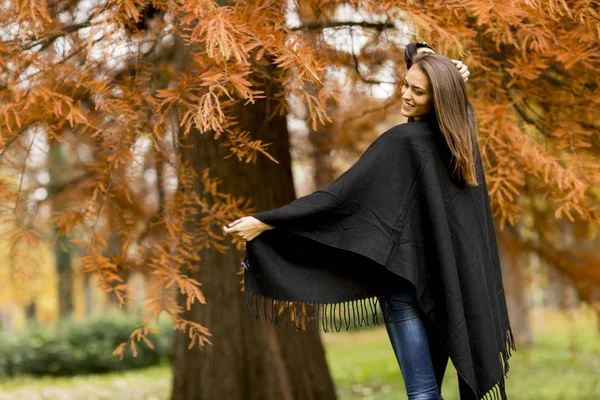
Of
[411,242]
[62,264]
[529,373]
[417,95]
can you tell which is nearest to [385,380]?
[529,373]

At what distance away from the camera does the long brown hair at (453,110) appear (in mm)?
2490

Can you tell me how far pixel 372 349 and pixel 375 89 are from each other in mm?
10429

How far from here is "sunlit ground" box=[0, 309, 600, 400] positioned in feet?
22.8

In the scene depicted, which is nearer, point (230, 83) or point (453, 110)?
point (453, 110)

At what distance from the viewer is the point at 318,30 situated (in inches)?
146

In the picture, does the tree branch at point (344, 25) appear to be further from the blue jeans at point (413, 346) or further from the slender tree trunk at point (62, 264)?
the slender tree trunk at point (62, 264)

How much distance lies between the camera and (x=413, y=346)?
2.56 meters

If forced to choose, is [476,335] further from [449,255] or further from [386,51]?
[386,51]

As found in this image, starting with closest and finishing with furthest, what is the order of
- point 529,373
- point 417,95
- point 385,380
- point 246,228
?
point 246,228 < point 417,95 < point 385,380 < point 529,373

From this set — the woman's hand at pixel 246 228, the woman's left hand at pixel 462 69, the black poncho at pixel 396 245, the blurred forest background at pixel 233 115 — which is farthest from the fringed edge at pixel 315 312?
the woman's left hand at pixel 462 69

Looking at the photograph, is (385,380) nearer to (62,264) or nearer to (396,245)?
(396,245)

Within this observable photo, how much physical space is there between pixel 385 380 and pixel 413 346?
6.07m

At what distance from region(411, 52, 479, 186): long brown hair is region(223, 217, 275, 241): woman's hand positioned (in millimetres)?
778

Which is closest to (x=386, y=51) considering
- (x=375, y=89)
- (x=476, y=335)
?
(x=375, y=89)
